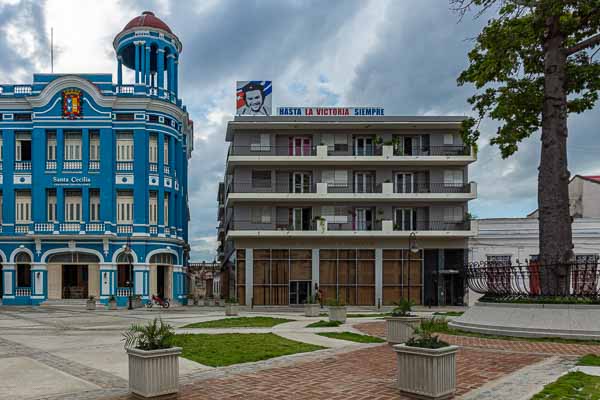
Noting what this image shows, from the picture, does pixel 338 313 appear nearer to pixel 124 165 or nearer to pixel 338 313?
pixel 338 313

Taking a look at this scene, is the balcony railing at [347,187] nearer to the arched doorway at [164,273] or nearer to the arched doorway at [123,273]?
the arched doorway at [164,273]

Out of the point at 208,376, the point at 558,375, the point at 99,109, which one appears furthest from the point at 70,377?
the point at 99,109

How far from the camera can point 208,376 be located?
1038 centimetres

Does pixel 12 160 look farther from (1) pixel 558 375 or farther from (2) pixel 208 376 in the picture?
(1) pixel 558 375

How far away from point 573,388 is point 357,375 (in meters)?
3.58

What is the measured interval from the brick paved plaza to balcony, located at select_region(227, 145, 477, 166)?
2666 centimetres

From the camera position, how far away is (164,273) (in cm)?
4572

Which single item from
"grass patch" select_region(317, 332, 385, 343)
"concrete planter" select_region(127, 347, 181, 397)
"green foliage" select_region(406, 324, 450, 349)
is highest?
"green foliage" select_region(406, 324, 450, 349)

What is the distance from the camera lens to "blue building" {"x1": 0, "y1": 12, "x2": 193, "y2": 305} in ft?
139

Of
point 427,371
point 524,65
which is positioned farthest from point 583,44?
point 427,371

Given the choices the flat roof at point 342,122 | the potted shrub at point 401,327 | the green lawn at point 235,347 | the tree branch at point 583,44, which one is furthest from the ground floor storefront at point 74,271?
the tree branch at point 583,44

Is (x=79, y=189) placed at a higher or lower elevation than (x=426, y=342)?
higher

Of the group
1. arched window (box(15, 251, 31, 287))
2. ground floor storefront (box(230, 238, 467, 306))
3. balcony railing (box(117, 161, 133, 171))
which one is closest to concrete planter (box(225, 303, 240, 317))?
ground floor storefront (box(230, 238, 467, 306))

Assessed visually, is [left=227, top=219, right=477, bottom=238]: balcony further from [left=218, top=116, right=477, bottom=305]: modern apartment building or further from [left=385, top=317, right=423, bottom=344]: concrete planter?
[left=385, top=317, right=423, bottom=344]: concrete planter
